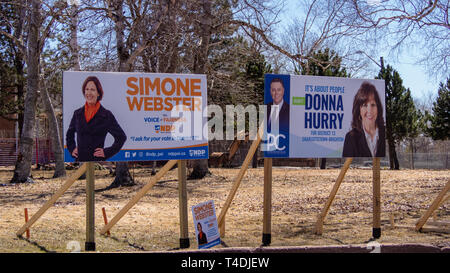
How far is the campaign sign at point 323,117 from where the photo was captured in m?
7.85

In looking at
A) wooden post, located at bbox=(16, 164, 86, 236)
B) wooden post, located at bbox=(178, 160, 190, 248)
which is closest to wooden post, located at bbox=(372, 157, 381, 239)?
wooden post, located at bbox=(178, 160, 190, 248)

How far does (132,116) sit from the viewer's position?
294 inches

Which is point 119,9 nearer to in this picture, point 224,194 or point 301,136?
point 224,194

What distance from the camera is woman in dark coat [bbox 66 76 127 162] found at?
23.9ft

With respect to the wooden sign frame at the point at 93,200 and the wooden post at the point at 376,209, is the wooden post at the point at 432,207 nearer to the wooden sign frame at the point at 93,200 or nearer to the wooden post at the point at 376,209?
the wooden post at the point at 376,209

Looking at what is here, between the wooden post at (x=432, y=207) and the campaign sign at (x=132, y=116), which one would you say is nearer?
the campaign sign at (x=132, y=116)

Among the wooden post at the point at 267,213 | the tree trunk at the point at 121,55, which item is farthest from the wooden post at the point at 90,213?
the tree trunk at the point at 121,55

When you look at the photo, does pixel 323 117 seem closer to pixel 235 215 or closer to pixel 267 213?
pixel 267 213

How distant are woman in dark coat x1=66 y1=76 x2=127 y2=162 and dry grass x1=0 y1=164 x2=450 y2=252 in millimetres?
1562

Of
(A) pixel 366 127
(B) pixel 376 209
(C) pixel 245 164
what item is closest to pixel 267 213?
(C) pixel 245 164

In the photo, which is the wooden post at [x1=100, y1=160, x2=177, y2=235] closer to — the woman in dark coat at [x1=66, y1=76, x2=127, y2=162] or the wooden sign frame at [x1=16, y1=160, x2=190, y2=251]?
the wooden sign frame at [x1=16, y1=160, x2=190, y2=251]

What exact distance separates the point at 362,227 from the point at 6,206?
884 cm

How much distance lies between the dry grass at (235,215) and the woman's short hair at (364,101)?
199 cm

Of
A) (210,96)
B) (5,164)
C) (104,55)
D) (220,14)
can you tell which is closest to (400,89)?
(210,96)
